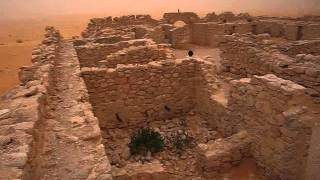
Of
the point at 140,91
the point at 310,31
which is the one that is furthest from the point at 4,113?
the point at 310,31

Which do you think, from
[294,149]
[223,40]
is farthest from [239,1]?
[294,149]

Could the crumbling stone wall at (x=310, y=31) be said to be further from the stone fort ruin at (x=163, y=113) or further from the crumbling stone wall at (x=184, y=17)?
the crumbling stone wall at (x=184, y=17)

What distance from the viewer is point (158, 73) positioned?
862 cm

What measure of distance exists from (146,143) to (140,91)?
4.97 ft

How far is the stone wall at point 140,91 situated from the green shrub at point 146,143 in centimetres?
101

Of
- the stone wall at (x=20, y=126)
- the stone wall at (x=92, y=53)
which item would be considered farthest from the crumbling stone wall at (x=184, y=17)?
the stone wall at (x=20, y=126)

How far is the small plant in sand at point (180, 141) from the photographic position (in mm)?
7657

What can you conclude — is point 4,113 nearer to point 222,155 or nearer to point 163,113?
point 222,155

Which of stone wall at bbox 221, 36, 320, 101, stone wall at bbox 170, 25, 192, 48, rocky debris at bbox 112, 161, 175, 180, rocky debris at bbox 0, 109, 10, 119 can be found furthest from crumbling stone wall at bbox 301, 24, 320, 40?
rocky debris at bbox 0, 109, 10, 119

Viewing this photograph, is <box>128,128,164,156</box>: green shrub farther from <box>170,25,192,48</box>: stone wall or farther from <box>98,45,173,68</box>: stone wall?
<box>170,25,192,48</box>: stone wall

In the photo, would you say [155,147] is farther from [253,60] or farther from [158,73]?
[253,60]

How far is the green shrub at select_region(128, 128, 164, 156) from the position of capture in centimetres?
751

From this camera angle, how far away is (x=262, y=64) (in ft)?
30.9

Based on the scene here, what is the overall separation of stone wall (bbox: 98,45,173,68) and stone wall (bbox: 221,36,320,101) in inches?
90.3
